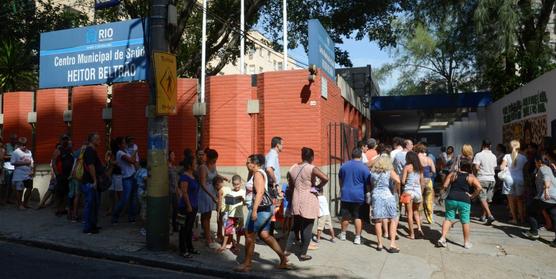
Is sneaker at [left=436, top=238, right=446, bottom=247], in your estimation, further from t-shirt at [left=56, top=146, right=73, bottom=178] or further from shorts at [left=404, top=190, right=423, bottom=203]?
t-shirt at [left=56, top=146, right=73, bottom=178]

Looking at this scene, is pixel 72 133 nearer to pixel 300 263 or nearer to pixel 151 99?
pixel 151 99

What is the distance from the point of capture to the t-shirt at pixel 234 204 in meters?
7.71

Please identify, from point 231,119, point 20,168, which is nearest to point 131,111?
point 231,119

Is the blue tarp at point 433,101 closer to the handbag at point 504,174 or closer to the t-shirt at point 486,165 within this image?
the t-shirt at point 486,165

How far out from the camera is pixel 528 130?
1341cm

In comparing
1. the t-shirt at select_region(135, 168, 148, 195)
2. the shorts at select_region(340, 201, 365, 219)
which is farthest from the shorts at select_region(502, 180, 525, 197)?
the t-shirt at select_region(135, 168, 148, 195)

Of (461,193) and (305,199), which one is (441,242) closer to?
(461,193)

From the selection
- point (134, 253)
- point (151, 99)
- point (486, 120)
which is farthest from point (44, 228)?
point (486, 120)

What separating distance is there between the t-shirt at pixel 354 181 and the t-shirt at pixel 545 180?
310 cm

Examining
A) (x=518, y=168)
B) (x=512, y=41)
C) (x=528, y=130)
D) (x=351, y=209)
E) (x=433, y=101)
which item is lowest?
(x=351, y=209)

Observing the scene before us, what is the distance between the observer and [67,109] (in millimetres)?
12086

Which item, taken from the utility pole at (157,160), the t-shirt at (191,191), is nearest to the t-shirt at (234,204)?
the t-shirt at (191,191)

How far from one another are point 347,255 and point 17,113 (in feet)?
32.1

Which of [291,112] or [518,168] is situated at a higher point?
[291,112]
